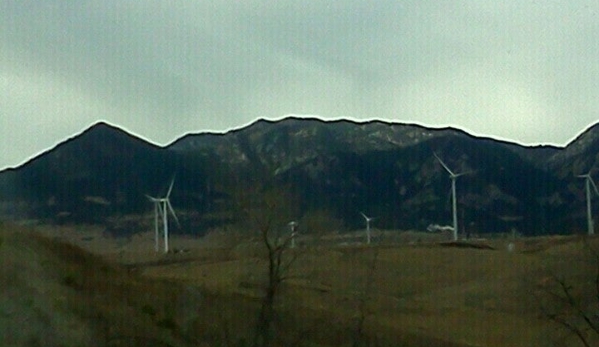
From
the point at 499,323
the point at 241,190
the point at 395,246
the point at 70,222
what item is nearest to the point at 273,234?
the point at 241,190

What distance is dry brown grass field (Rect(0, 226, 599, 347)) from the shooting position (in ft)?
107

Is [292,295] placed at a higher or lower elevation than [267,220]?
lower

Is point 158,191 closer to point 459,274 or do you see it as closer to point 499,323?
point 459,274

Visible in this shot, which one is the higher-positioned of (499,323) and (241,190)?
(241,190)

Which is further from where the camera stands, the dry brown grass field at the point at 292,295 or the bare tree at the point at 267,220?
the bare tree at the point at 267,220

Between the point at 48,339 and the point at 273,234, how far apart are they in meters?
13.6

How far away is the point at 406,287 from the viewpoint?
8719cm

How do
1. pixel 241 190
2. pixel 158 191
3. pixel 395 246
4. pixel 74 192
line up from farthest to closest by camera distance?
pixel 158 191
pixel 74 192
pixel 395 246
pixel 241 190

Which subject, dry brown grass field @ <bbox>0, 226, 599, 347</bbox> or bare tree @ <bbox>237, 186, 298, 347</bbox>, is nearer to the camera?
dry brown grass field @ <bbox>0, 226, 599, 347</bbox>

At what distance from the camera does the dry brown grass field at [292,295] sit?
32562mm

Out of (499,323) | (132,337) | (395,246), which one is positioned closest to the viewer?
(132,337)

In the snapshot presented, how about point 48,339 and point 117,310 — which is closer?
point 48,339

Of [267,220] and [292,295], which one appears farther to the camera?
[292,295]

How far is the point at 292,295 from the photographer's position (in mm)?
58344
